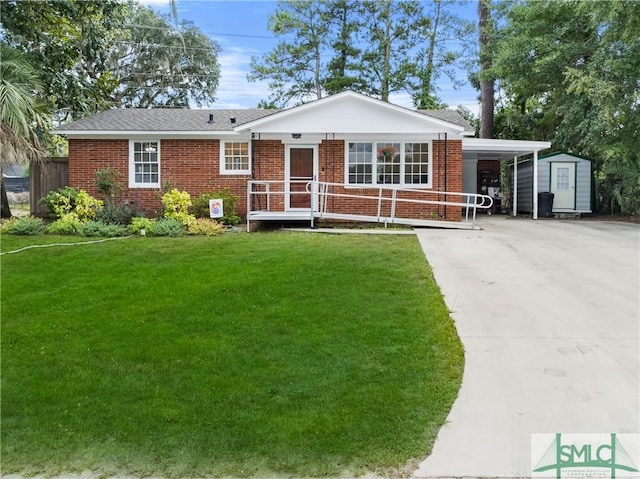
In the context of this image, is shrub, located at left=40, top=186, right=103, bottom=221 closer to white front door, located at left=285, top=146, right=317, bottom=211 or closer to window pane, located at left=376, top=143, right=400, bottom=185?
white front door, located at left=285, top=146, right=317, bottom=211

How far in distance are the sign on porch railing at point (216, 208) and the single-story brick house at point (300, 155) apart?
963 millimetres

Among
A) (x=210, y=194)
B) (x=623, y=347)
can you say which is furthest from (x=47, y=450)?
(x=210, y=194)

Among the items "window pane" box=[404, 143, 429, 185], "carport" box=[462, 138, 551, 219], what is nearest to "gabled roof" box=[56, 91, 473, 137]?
"window pane" box=[404, 143, 429, 185]

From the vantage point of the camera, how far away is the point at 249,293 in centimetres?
716

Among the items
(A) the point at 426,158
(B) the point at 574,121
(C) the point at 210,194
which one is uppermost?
(B) the point at 574,121

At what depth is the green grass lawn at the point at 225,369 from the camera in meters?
3.80

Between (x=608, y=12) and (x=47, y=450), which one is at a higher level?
(x=608, y=12)

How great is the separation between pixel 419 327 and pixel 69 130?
13.7 meters

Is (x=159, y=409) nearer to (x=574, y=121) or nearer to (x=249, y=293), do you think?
(x=249, y=293)

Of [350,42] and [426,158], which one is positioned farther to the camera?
[350,42]

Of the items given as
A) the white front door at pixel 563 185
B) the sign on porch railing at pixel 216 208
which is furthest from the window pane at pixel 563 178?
the sign on porch railing at pixel 216 208

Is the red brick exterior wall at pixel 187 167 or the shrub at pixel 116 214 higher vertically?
the red brick exterior wall at pixel 187 167

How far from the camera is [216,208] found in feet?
47.9

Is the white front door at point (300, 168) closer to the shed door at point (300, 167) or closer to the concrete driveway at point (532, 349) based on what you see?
the shed door at point (300, 167)
